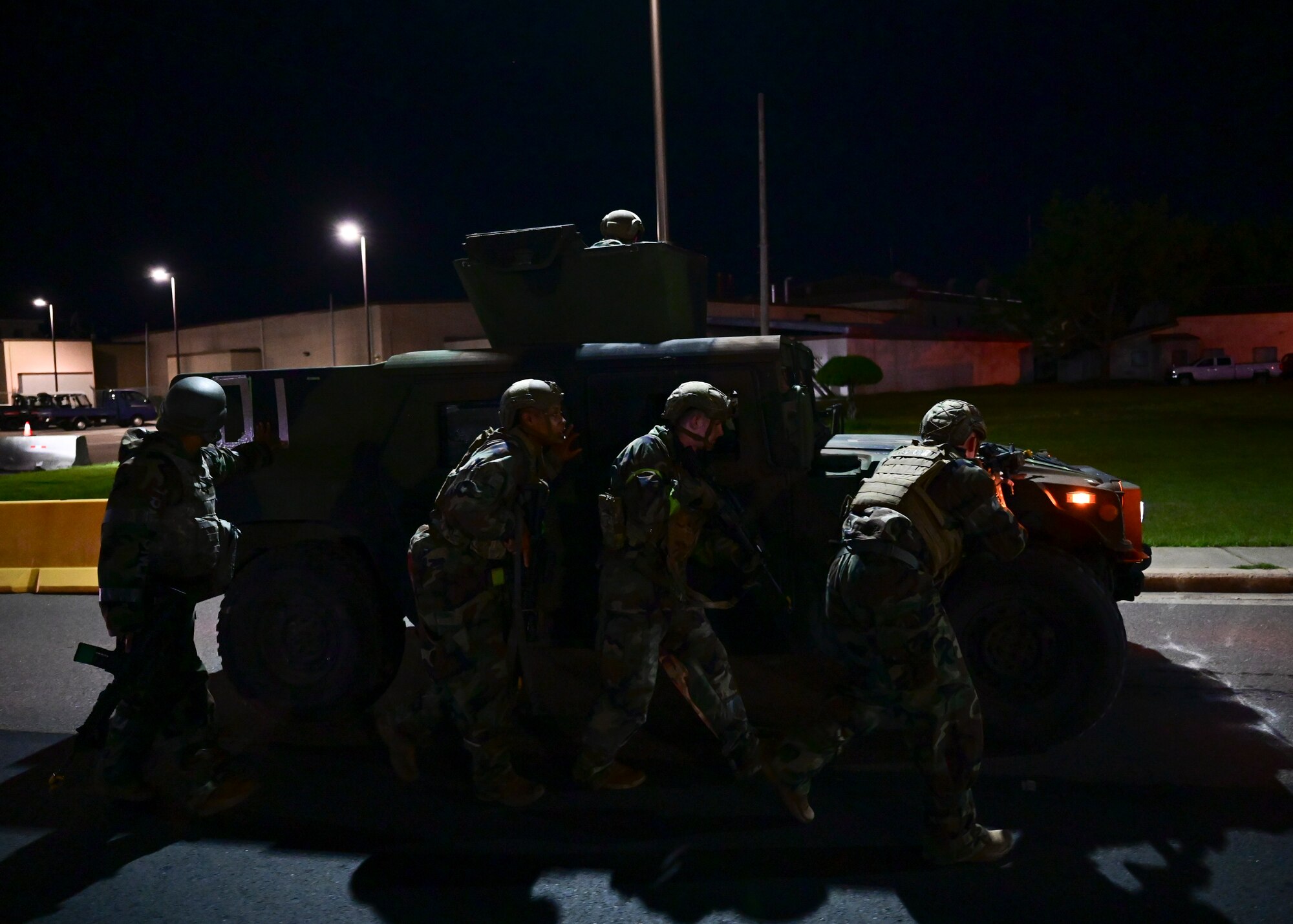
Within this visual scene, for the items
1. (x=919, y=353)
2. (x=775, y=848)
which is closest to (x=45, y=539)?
(x=775, y=848)

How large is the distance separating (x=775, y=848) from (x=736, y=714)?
598 mm

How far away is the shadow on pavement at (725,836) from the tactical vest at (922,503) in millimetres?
1031

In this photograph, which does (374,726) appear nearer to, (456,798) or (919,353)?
(456,798)

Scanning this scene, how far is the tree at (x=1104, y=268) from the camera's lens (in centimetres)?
5178

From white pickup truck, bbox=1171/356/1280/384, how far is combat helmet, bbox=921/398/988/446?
4565cm

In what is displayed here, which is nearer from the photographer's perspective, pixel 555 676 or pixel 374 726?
pixel 374 726

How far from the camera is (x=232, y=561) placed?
4.33 meters

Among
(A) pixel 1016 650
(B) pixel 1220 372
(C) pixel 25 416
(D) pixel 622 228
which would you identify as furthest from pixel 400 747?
(B) pixel 1220 372

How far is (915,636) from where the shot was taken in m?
3.49

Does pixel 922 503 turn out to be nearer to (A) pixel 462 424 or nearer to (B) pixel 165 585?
(A) pixel 462 424

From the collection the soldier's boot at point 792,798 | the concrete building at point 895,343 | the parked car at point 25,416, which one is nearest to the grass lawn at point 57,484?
the soldier's boot at point 792,798

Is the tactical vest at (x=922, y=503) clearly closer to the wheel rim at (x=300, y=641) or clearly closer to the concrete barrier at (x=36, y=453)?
the wheel rim at (x=300, y=641)

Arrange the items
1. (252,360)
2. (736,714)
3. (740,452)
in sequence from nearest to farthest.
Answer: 1. (736,714)
2. (740,452)
3. (252,360)

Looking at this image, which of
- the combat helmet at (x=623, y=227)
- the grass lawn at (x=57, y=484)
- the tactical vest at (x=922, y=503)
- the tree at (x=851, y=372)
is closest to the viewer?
the tactical vest at (x=922, y=503)
